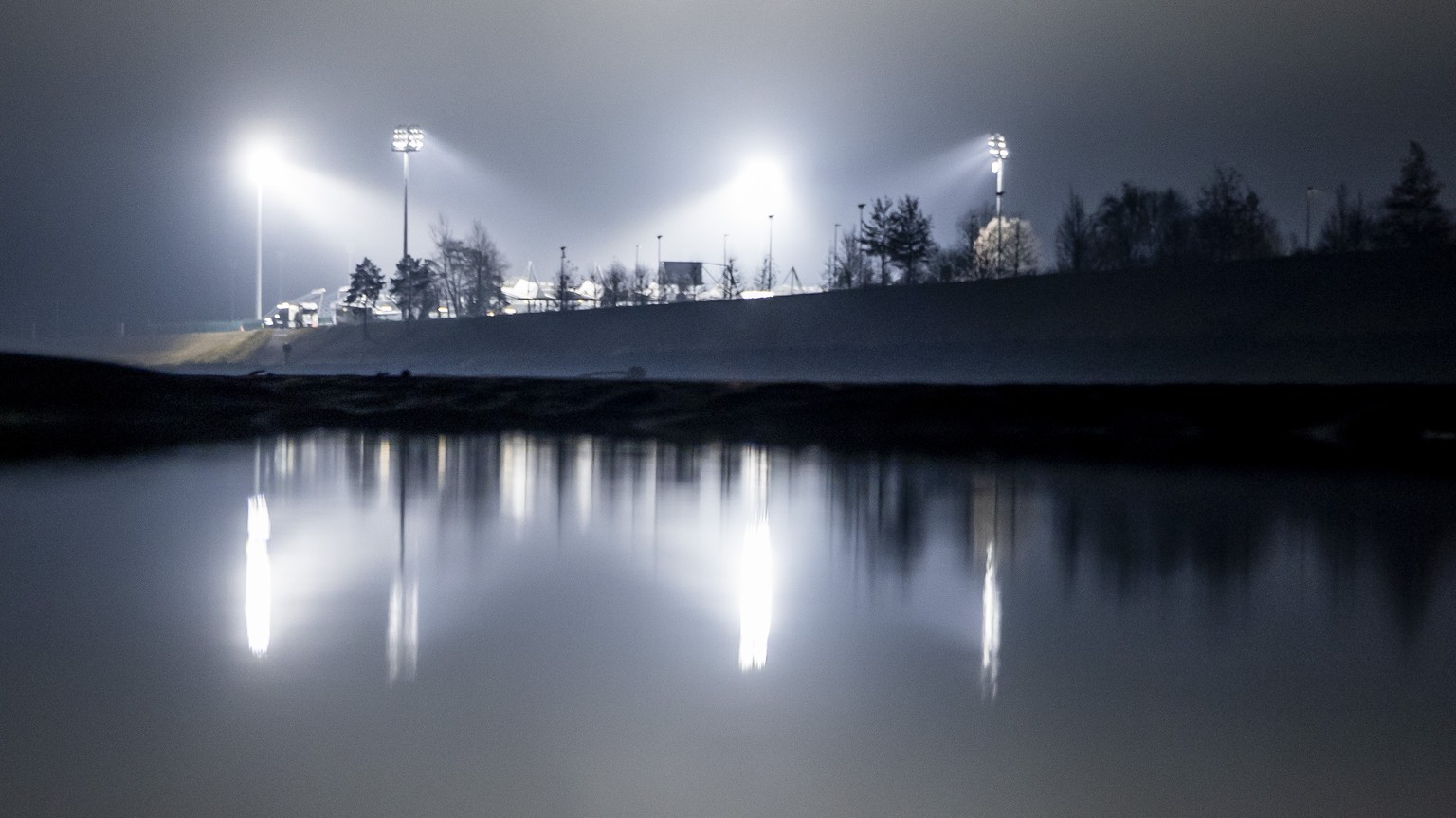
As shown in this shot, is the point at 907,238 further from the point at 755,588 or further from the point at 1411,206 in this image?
A: the point at 755,588

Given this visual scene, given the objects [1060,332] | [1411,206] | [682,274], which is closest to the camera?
[1060,332]

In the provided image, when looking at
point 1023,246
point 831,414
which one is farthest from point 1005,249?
point 831,414

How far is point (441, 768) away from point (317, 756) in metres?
0.36

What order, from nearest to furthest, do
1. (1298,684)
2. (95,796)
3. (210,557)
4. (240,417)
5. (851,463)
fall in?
(95,796) < (1298,684) < (210,557) < (851,463) < (240,417)

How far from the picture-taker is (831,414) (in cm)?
2112

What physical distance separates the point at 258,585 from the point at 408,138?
62.3 meters

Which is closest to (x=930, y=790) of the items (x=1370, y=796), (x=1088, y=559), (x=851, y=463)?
(x=1370, y=796)

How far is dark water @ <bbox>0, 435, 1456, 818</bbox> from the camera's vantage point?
3.34 meters

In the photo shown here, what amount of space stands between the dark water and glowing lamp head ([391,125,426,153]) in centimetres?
5834

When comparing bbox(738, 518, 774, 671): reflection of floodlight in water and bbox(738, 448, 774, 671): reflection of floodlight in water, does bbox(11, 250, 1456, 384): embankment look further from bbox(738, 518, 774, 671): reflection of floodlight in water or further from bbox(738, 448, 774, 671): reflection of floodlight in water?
bbox(738, 518, 774, 671): reflection of floodlight in water

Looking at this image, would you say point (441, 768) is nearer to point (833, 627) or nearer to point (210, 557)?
point (833, 627)

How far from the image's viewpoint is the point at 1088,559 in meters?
7.07

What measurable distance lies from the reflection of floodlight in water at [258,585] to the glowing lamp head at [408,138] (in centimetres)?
5926

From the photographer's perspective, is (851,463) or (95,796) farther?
(851,463)
